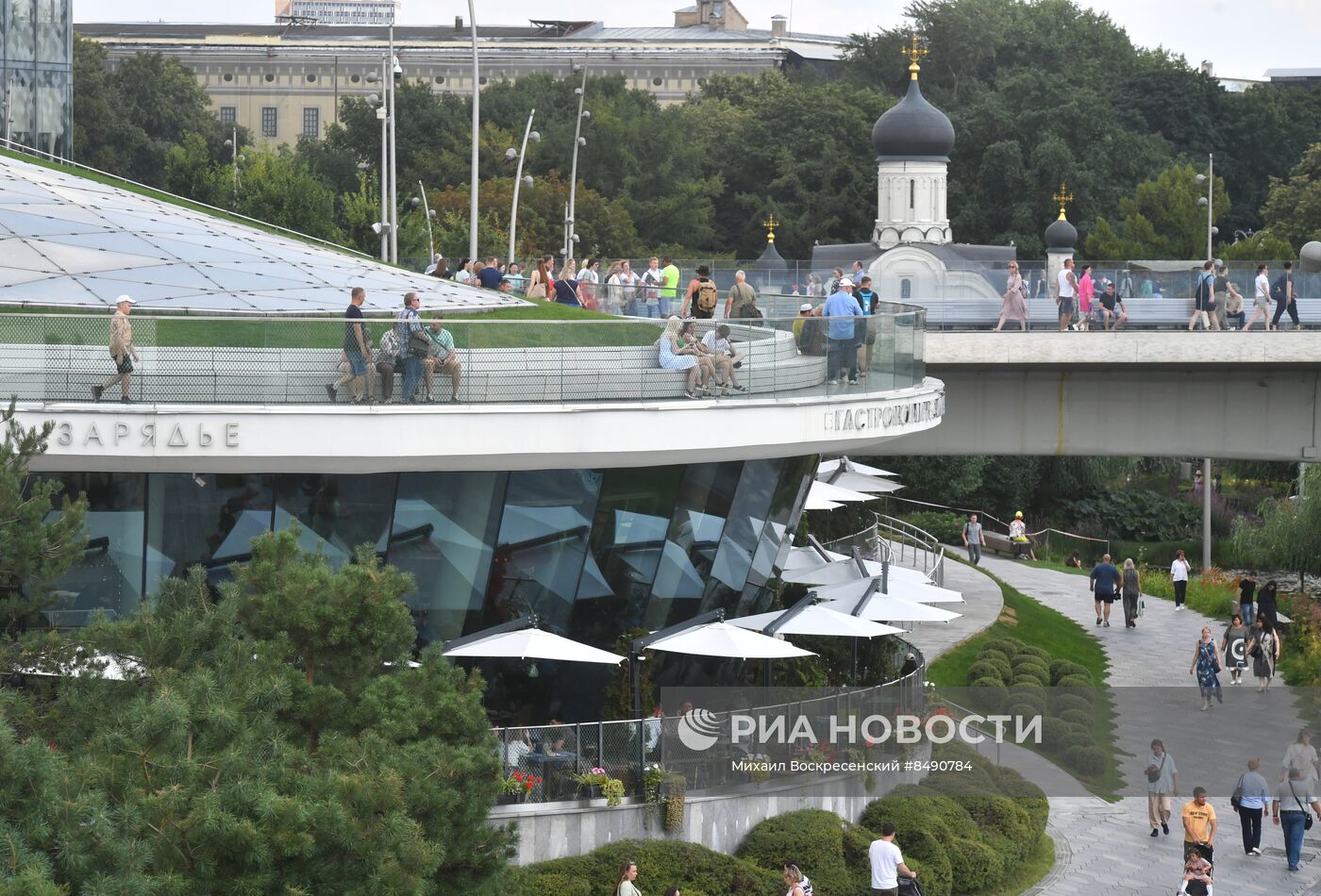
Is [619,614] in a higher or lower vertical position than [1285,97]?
lower

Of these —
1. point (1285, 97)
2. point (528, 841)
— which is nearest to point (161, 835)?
point (528, 841)

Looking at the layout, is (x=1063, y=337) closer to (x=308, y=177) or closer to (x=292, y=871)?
(x=292, y=871)

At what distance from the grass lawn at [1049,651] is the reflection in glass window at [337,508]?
12.0 metres

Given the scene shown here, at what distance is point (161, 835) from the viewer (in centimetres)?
1466

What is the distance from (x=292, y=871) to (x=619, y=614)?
12504mm

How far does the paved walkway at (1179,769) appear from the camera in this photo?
26.1 metres

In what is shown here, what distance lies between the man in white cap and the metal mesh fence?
0.4 inches

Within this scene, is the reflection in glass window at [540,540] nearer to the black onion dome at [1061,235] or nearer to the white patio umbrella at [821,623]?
the white patio umbrella at [821,623]

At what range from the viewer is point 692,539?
28.2 metres

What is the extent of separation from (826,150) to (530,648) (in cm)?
6945

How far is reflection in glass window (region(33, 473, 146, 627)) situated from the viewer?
81.5 feet

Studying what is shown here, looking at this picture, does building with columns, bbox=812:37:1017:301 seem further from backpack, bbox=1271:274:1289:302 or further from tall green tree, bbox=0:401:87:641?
tall green tree, bbox=0:401:87:641

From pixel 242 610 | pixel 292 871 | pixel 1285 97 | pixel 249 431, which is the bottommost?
pixel 292 871

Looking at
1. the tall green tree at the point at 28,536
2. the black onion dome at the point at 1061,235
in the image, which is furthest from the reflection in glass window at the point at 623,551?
the black onion dome at the point at 1061,235
